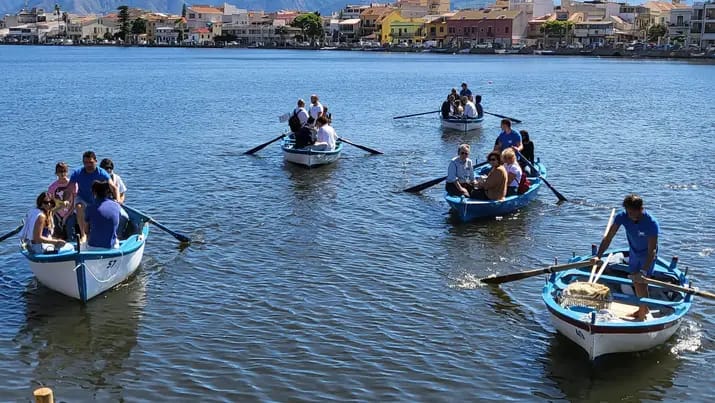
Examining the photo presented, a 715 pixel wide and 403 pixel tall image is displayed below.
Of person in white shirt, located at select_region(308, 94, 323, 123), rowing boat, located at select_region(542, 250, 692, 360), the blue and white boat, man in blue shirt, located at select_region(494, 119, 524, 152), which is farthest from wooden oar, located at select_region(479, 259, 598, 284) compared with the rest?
person in white shirt, located at select_region(308, 94, 323, 123)

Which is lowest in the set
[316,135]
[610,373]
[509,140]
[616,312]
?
[610,373]

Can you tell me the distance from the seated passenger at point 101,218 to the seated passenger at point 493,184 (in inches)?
408

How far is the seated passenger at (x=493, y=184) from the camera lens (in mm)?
21198

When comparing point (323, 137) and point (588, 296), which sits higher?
point (323, 137)

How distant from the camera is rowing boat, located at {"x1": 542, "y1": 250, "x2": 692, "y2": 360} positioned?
12.2 metres

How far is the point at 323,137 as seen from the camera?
97.9 feet

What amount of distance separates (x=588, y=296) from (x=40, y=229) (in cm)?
1022

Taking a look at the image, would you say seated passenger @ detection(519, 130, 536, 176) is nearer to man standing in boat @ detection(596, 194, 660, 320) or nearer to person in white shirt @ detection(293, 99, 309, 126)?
person in white shirt @ detection(293, 99, 309, 126)

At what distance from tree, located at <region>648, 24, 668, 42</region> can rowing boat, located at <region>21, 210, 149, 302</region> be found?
186991mm

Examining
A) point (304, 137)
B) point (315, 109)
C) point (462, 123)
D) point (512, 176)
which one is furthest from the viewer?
point (462, 123)

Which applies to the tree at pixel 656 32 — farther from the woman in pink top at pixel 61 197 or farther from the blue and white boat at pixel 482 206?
the woman in pink top at pixel 61 197

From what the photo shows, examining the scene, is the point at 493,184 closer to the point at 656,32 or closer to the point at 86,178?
the point at 86,178

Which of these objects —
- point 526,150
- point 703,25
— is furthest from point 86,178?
point 703,25

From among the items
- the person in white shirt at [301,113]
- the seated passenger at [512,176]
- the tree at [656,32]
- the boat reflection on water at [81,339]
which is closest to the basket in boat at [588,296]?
the boat reflection on water at [81,339]
